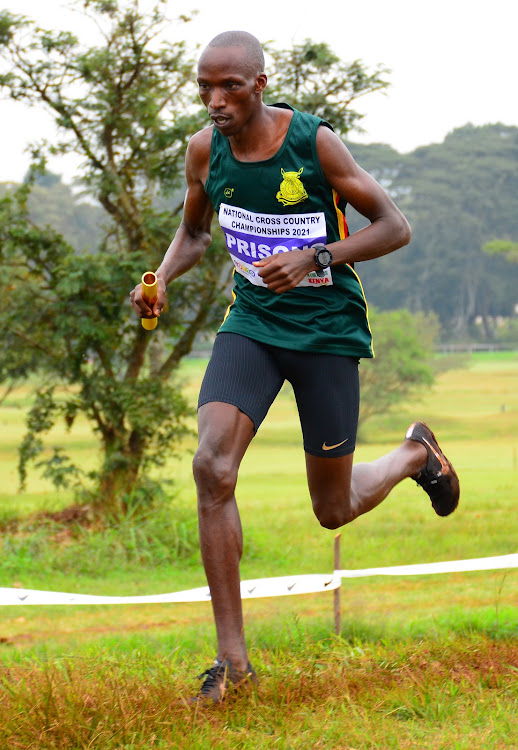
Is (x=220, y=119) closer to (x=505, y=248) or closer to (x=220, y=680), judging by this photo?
(x=220, y=680)

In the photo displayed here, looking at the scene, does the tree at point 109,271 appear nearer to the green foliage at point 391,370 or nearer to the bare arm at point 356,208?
the bare arm at point 356,208

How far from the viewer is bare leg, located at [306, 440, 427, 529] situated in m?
4.39

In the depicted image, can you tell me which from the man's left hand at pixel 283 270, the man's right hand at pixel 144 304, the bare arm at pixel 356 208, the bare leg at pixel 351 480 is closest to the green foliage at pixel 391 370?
the bare leg at pixel 351 480

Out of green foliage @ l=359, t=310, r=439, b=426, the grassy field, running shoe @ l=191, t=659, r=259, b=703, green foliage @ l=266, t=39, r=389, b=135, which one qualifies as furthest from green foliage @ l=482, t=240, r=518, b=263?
running shoe @ l=191, t=659, r=259, b=703

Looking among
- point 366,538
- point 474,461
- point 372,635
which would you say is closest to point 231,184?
point 372,635

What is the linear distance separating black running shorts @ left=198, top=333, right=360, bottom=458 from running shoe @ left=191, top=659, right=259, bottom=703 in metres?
0.91

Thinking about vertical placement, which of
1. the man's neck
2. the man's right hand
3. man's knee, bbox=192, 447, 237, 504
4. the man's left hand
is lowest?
man's knee, bbox=192, 447, 237, 504

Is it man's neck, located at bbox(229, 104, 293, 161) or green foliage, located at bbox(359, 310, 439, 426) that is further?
green foliage, located at bbox(359, 310, 439, 426)

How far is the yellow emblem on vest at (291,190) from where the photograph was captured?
153 inches

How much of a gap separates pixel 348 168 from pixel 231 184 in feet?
1.51

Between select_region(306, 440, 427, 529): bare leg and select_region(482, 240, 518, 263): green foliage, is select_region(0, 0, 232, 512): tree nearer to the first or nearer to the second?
select_region(306, 440, 427, 529): bare leg

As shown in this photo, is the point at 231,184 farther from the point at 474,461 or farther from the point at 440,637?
the point at 474,461

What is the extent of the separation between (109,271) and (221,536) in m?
6.14

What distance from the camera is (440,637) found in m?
4.94
